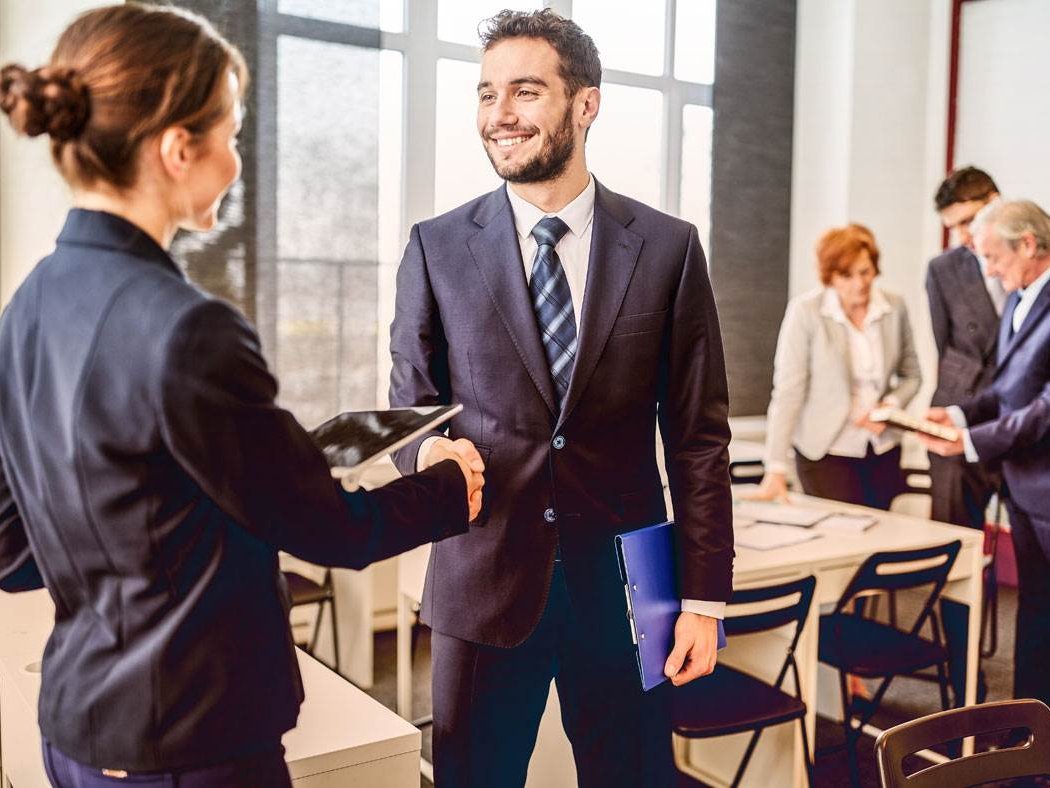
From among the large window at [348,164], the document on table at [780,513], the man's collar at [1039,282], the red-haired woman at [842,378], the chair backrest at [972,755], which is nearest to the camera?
the chair backrest at [972,755]

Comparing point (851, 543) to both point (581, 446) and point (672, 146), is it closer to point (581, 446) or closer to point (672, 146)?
point (581, 446)

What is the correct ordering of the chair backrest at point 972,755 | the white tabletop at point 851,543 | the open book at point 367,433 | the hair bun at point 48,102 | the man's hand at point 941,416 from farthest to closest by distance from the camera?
the man's hand at point 941,416, the white tabletop at point 851,543, the chair backrest at point 972,755, the open book at point 367,433, the hair bun at point 48,102

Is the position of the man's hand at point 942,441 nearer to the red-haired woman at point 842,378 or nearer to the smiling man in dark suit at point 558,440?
the red-haired woman at point 842,378

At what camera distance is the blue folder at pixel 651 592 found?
65.2 inches

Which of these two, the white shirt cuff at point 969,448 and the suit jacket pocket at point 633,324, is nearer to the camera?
the suit jacket pocket at point 633,324

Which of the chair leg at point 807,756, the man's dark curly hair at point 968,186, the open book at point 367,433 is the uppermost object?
the man's dark curly hair at point 968,186

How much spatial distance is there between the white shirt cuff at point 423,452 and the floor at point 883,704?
1917 mm

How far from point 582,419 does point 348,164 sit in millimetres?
3274

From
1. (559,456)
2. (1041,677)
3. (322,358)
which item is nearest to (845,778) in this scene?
(1041,677)

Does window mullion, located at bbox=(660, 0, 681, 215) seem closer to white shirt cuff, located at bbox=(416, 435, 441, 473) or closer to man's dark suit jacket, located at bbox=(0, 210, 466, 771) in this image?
white shirt cuff, located at bbox=(416, 435, 441, 473)

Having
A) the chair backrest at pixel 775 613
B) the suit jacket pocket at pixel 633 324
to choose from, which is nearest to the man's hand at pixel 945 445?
the chair backrest at pixel 775 613

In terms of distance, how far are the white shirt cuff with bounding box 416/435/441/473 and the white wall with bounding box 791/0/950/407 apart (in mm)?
4935

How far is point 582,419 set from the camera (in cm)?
173

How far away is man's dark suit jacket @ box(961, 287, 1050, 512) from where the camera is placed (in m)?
3.18
